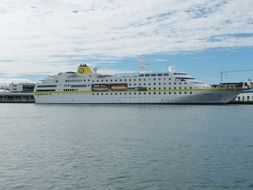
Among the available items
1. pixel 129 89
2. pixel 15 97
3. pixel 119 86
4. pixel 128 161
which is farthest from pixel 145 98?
Answer: pixel 128 161

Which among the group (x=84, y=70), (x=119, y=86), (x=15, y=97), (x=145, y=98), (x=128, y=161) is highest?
(x=84, y=70)

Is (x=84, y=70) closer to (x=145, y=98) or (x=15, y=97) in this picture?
(x=145, y=98)

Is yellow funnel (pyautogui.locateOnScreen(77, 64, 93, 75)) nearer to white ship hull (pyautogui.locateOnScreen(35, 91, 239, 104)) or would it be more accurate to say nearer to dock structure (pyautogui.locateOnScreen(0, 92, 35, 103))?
white ship hull (pyautogui.locateOnScreen(35, 91, 239, 104))

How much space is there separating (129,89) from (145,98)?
5656 mm

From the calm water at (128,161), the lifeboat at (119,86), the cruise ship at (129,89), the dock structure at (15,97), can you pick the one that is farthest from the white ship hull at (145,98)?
the calm water at (128,161)

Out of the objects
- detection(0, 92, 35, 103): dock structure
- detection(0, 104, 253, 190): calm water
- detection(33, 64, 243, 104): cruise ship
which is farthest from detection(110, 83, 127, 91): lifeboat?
detection(0, 104, 253, 190): calm water

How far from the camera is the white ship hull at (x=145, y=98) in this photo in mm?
95188

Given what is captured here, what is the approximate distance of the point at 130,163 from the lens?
20.7 meters

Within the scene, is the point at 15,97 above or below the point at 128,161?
above

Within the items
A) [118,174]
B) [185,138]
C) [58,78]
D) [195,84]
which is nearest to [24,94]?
[58,78]

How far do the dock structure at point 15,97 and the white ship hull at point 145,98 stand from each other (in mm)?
39721

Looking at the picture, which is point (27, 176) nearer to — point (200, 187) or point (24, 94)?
point (200, 187)

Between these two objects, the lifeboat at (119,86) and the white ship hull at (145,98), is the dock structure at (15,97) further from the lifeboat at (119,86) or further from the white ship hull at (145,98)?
the lifeboat at (119,86)

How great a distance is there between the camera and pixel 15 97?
162m
